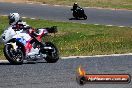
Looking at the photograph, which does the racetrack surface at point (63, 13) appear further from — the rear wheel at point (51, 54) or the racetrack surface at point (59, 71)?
the racetrack surface at point (59, 71)

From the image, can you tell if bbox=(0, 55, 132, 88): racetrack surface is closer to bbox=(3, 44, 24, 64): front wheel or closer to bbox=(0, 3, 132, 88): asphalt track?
bbox=(0, 3, 132, 88): asphalt track

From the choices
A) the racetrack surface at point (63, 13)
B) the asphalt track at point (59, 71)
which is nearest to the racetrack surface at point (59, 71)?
the asphalt track at point (59, 71)

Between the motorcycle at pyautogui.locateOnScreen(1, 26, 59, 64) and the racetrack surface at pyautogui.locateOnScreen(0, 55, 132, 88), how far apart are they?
257 mm

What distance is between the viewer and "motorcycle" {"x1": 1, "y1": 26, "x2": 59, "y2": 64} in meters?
14.0

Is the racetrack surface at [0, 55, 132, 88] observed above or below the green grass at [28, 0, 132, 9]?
above

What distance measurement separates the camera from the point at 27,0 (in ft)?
135

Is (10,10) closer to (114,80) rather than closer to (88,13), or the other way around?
(88,13)

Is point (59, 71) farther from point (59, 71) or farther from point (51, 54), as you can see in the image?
point (51, 54)

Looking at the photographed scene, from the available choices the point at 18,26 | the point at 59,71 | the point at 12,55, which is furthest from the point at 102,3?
the point at 59,71

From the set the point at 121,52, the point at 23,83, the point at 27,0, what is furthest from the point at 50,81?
the point at 27,0

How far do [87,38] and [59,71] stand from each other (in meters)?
10.0

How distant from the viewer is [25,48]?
568 inches

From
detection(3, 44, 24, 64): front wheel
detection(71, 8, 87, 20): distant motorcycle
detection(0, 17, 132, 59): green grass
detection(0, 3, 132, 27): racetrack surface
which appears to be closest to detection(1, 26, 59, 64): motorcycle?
detection(3, 44, 24, 64): front wheel

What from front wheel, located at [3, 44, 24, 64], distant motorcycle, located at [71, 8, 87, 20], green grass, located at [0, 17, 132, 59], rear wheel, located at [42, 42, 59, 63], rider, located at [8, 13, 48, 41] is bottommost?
distant motorcycle, located at [71, 8, 87, 20]
